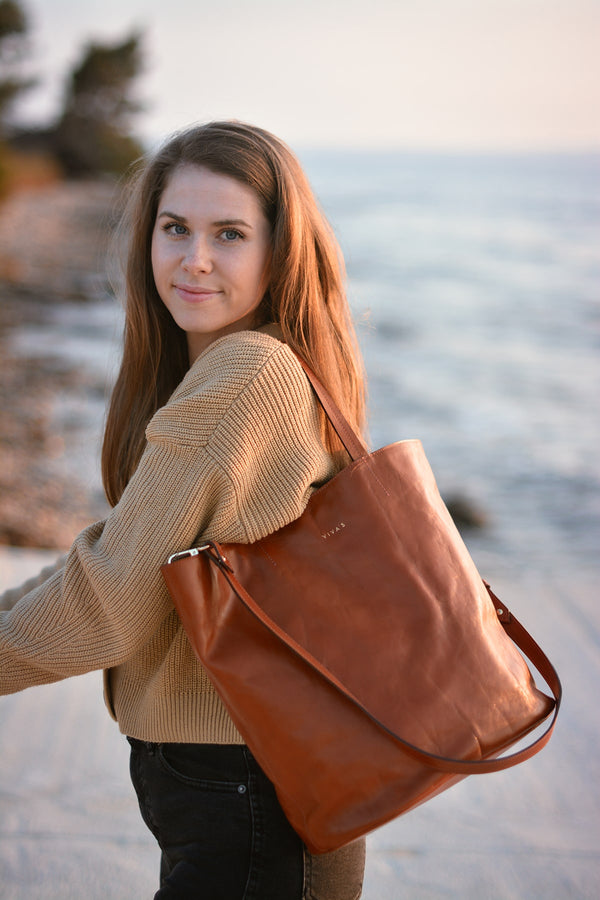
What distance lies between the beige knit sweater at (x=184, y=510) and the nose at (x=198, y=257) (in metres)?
0.19

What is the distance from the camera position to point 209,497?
46.7 inches

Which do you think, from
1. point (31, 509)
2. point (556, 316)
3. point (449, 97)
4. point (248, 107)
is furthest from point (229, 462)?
point (449, 97)

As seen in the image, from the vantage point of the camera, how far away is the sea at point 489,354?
6.28m

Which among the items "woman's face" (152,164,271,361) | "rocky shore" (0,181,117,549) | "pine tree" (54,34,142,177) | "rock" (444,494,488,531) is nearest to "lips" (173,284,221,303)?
"woman's face" (152,164,271,361)

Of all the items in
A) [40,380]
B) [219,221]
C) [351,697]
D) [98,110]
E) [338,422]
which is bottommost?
[40,380]

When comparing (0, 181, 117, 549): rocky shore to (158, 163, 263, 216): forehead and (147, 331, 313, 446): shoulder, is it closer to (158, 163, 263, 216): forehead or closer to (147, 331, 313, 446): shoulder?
(158, 163, 263, 216): forehead

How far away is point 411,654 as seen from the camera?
3.81ft

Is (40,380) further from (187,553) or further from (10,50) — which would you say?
(10,50)

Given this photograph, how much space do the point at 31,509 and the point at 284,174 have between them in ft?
14.1

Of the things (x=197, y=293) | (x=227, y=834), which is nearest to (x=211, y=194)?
(x=197, y=293)

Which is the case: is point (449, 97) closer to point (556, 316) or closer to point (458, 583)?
point (556, 316)

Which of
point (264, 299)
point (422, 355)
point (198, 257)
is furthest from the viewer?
point (422, 355)

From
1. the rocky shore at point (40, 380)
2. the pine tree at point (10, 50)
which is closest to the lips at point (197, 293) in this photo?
the rocky shore at point (40, 380)

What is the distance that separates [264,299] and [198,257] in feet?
0.62
